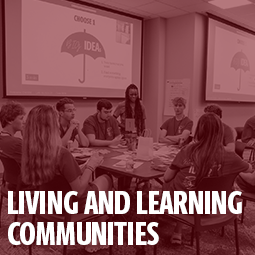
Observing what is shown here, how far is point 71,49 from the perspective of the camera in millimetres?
4746

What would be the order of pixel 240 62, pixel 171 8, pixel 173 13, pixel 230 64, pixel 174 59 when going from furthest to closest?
pixel 240 62, pixel 230 64, pixel 174 59, pixel 173 13, pixel 171 8

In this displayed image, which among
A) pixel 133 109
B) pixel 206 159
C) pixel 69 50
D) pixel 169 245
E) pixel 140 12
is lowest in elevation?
pixel 169 245

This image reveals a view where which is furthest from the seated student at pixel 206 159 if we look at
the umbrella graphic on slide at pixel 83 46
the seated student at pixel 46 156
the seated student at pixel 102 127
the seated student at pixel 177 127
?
the umbrella graphic on slide at pixel 83 46

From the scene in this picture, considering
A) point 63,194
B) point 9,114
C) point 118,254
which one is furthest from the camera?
point 9,114

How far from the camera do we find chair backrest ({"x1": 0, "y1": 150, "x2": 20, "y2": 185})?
220 centimetres

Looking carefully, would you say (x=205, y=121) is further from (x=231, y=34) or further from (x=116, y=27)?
(x=231, y=34)

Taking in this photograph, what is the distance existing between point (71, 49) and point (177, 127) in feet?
7.22

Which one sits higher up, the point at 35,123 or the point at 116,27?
the point at 116,27

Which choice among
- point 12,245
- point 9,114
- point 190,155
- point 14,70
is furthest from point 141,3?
point 12,245

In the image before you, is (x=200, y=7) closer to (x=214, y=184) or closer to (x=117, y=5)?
(x=117, y=5)

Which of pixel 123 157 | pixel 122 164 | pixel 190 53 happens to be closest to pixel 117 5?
pixel 190 53

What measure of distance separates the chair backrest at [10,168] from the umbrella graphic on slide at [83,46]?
278 centimetres

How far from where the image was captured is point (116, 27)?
17.4ft

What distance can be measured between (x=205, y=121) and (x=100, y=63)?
3503 millimetres
